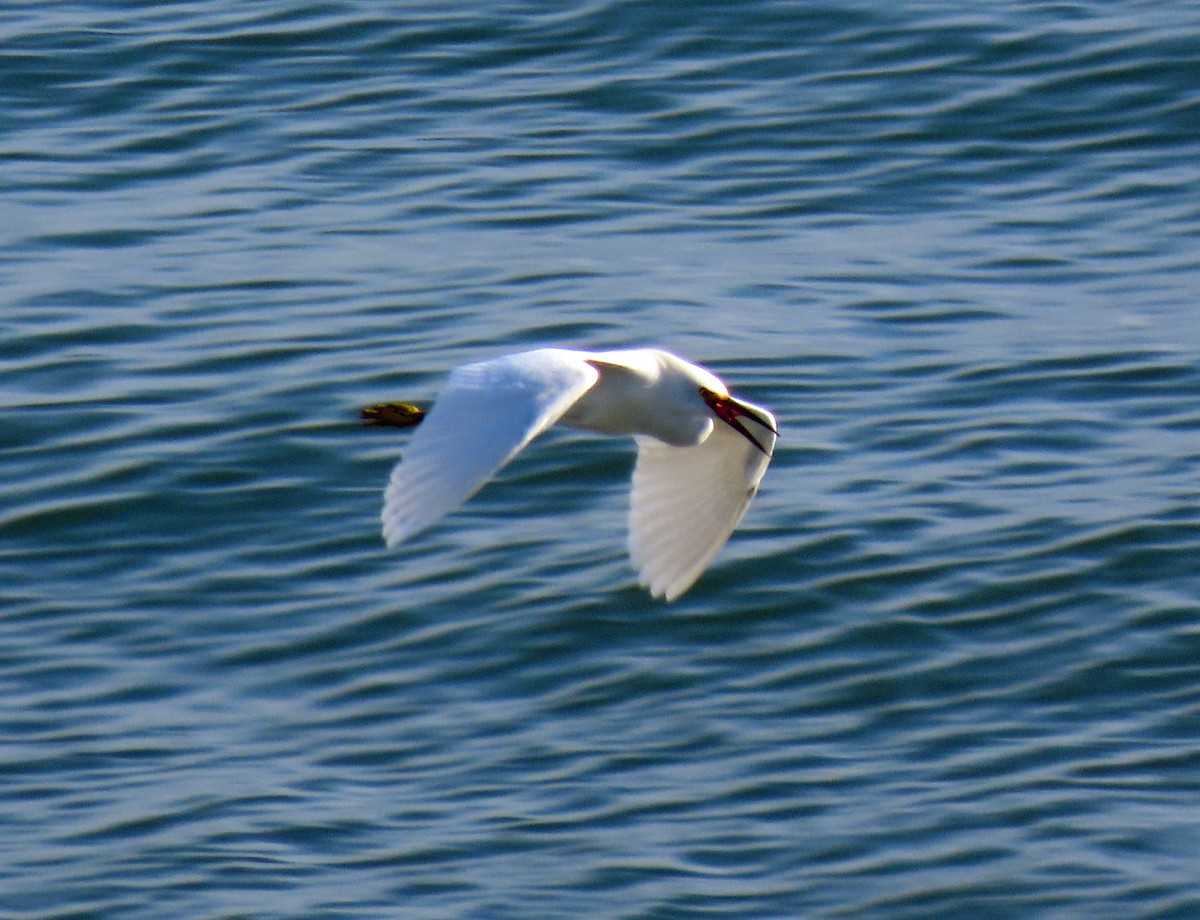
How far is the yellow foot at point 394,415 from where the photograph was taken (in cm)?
566

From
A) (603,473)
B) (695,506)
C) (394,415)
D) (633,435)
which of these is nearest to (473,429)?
(394,415)

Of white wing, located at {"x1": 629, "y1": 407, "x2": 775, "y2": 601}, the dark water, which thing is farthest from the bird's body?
the dark water

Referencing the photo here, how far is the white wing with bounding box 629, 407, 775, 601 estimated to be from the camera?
6.21m

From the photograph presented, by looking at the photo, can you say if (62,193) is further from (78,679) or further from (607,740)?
(607,740)

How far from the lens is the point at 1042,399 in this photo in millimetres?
7883

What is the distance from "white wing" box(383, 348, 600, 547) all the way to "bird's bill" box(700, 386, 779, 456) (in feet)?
2.14

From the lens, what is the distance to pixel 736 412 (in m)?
5.82

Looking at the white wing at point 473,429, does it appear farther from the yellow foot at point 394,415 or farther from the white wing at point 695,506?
the white wing at point 695,506

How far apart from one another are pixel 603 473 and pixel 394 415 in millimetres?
1976

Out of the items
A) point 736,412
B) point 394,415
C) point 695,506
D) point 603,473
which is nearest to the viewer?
point 394,415

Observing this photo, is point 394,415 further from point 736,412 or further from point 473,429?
point 473,429

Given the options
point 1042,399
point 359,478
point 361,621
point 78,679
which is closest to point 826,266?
point 1042,399

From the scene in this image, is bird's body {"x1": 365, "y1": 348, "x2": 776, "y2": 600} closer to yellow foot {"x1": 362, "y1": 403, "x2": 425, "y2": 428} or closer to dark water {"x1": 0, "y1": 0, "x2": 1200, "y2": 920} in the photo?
yellow foot {"x1": 362, "y1": 403, "x2": 425, "y2": 428}

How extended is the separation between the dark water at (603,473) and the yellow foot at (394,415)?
1.01 metres
